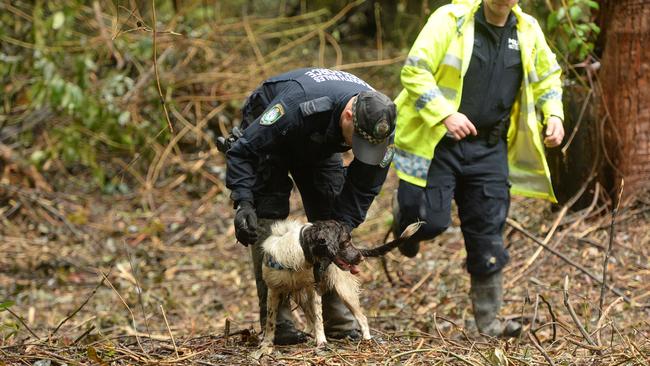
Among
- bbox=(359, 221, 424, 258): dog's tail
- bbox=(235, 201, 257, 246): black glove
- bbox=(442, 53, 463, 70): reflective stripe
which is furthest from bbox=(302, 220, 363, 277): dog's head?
bbox=(442, 53, 463, 70): reflective stripe

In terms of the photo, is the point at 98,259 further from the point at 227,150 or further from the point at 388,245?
the point at 388,245

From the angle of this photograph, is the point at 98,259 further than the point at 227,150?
Yes

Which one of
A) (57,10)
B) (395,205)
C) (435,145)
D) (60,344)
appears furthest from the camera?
(57,10)

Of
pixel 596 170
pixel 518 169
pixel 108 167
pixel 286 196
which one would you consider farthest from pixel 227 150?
pixel 108 167

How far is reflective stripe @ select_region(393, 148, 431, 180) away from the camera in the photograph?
5074 millimetres

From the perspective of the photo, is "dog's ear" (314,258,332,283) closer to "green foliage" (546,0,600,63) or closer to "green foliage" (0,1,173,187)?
"green foliage" (546,0,600,63)

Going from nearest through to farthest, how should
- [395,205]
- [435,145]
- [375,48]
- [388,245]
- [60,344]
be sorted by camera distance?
[388,245] → [60,344] → [435,145] → [395,205] → [375,48]

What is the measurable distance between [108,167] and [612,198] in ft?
19.9

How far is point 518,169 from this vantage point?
5.51 metres

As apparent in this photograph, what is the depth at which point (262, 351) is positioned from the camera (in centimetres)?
419

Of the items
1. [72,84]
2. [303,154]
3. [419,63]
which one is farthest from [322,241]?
[72,84]

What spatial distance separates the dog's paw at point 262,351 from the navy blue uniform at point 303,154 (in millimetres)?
724

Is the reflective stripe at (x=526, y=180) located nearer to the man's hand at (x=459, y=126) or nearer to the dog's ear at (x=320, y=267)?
the man's hand at (x=459, y=126)

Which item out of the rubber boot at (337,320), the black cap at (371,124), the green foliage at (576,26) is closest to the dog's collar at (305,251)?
the black cap at (371,124)
